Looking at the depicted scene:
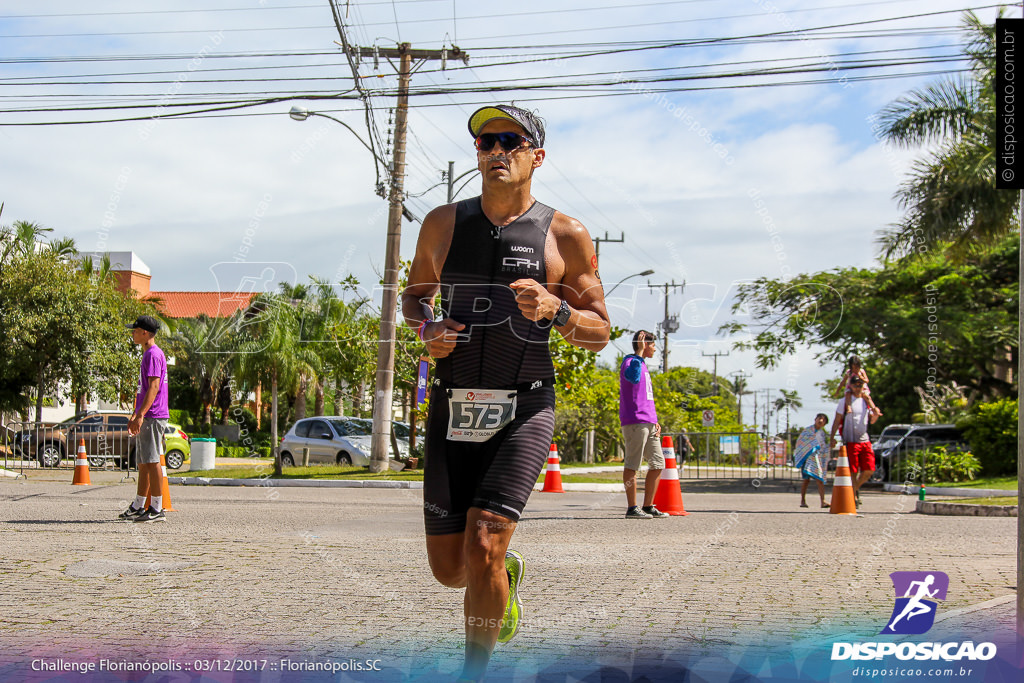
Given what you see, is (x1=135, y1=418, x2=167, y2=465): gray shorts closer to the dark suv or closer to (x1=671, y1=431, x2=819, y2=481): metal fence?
the dark suv

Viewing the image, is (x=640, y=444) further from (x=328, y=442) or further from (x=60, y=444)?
(x=60, y=444)

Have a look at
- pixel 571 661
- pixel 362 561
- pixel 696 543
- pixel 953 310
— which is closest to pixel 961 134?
pixel 953 310

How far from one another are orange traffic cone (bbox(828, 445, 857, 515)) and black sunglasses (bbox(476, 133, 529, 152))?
10560mm

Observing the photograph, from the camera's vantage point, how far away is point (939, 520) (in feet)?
41.4

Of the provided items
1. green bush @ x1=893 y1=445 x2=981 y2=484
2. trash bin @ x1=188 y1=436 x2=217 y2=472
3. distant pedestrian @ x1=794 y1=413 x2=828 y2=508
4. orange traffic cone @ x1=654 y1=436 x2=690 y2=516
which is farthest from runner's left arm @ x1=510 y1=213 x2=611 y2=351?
trash bin @ x1=188 y1=436 x2=217 y2=472

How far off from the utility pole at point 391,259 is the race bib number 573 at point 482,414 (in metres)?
17.5

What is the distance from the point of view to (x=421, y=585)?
633 cm

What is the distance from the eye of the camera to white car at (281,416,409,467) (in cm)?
2448

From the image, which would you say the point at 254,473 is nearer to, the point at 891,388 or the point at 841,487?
the point at 841,487

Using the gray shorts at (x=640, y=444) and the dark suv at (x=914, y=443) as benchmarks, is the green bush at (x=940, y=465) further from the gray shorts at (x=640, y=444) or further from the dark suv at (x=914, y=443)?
the gray shorts at (x=640, y=444)

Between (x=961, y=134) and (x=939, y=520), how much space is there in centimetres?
1190

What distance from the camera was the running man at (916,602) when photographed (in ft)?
17.0

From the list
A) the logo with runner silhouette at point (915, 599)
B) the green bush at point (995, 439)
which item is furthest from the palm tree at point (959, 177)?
the logo with runner silhouette at point (915, 599)

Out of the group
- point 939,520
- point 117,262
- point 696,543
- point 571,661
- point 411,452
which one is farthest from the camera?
point 117,262
